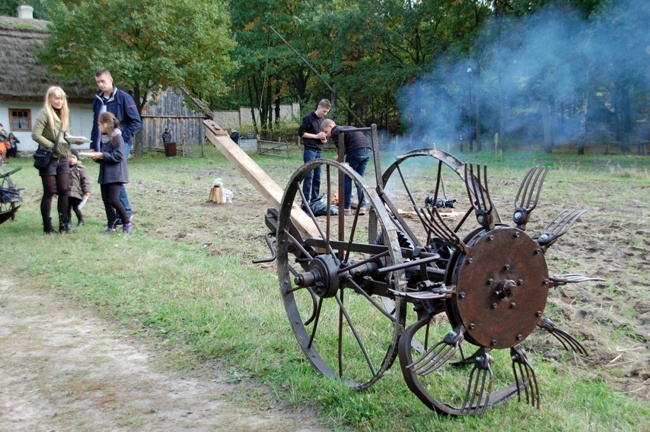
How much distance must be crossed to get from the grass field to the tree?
1593cm

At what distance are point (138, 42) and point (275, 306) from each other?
23.5 m

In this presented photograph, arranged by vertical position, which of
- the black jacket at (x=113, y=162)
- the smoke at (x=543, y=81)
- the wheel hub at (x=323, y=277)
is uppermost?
the smoke at (x=543, y=81)

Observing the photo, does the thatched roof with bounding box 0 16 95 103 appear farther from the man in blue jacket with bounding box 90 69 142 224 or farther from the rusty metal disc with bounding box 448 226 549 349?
the rusty metal disc with bounding box 448 226 549 349

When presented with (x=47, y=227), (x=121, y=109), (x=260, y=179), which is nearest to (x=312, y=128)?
(x=260, y=179)

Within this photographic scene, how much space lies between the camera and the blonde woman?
771 centimetres

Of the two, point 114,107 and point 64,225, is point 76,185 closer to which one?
point 64,225

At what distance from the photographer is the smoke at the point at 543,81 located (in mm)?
20938

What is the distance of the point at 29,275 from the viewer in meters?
6.20

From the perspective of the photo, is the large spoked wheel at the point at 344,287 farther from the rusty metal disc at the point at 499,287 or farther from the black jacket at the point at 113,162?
the black jacket at the point at 113,162

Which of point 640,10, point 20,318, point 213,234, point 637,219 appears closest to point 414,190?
point 637,219

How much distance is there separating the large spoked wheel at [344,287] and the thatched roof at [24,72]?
29.2 meters

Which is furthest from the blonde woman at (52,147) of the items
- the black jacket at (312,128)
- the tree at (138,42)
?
the tree at (138,42)

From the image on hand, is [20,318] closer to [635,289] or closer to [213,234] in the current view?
[213,234]

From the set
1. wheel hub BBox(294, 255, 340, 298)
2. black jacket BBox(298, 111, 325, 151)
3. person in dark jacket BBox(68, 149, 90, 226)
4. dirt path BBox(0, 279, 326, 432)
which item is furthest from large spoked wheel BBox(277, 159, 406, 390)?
black jacket BBox(298, 111, 325, 151)
